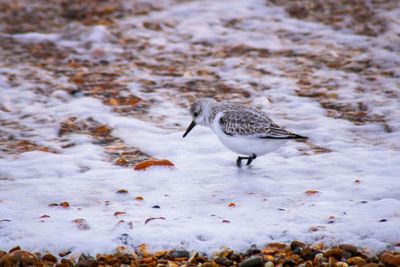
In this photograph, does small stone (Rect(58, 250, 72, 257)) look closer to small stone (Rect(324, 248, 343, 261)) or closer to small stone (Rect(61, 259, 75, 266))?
small stone (Rect(61, 259, 75, 266))

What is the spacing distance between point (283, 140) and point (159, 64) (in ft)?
16.3

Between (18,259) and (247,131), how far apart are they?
105 inches

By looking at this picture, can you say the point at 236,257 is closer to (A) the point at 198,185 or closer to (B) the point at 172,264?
(B) the point at 172,264

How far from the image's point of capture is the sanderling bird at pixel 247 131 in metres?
4.93

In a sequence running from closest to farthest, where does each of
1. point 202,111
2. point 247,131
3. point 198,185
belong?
point 198,185
point 247,131
point 202,111

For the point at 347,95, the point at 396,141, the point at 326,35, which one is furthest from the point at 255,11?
the point at 396,141

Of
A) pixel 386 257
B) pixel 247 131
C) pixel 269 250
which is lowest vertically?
pixel 269 250

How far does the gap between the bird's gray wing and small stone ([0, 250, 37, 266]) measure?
2.54 metres

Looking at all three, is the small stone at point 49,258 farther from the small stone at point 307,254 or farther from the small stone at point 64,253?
the small stone at point 307,254

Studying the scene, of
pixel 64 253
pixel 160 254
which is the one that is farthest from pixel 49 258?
pixel 160 254

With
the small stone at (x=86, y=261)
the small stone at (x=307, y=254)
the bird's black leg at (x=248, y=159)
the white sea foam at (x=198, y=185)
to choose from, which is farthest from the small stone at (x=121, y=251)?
the bird's black leg at (x=248, y=159)

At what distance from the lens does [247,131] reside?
500cm

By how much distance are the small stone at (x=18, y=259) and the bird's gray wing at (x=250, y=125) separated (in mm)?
2535

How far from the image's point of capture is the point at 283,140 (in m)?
4.89
